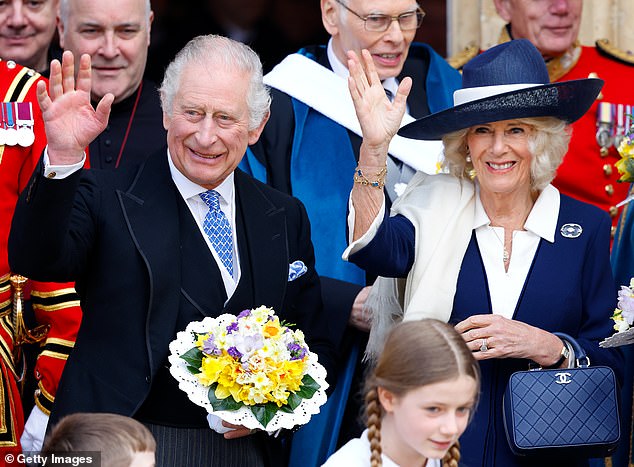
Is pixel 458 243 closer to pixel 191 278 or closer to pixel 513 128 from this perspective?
pixel 513 128

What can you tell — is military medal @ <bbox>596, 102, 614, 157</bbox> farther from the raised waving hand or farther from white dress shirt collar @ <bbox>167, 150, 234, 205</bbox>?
white dress shirt collar @ <bbox>167, 150, 234, 205</bbox>

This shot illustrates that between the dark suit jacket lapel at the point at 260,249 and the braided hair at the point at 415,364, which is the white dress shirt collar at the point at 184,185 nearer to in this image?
the dark suit jacket lapel at the point at 260,249

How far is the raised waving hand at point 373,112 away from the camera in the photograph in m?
4.02

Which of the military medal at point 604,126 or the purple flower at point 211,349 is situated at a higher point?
the military medal at point 604,126

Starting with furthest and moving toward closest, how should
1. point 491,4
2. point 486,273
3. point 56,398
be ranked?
point 491,4
point 486,273
point 56,398

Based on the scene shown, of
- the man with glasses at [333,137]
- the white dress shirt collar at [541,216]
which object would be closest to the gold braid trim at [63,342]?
the man with glasses at [333,137]

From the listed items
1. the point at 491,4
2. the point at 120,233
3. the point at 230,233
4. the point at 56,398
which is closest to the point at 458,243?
the point at 230,233

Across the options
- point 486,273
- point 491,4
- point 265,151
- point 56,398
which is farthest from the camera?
point 491,4

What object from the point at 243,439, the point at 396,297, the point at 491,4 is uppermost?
the point at 491,4

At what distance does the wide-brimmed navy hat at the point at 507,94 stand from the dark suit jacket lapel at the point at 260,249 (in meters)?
0.51

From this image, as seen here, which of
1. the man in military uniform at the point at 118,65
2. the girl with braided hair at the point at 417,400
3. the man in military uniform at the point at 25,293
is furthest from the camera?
the man in military uniform at the point at 118,65

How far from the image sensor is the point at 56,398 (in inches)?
155

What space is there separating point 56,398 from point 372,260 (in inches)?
39.7

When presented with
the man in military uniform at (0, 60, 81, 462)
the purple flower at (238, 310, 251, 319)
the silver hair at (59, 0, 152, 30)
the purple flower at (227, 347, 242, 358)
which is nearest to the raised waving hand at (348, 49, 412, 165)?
the purple flower at (238, 310, 251, 319)
